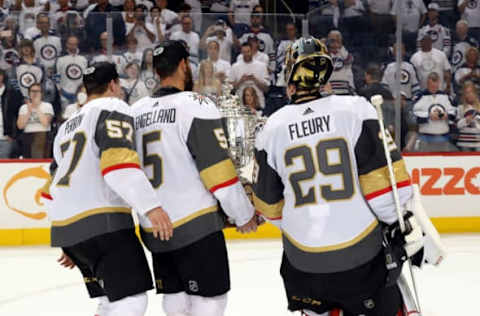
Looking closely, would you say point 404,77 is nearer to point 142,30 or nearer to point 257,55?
point 257,55

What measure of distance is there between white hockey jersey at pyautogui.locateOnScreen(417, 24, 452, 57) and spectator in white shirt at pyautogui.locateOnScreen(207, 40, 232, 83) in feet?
6.32

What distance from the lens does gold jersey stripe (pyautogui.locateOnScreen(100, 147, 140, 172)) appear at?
2666 mm

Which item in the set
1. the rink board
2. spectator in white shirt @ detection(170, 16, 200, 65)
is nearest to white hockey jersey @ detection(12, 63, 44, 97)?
spectator in white shirt @ detection(170, 16, 200, 65)

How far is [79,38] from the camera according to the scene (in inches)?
277

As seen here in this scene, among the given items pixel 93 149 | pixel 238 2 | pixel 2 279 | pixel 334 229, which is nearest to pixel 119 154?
pixel 93 149

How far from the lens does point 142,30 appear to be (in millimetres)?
7184

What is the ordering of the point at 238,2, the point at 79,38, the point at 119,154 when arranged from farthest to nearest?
the point at 238,2
the point at 79,38
the point at 119,154

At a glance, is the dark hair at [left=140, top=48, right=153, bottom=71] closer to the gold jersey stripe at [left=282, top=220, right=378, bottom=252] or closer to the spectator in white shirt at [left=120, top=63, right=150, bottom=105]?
the spectator in white shirt at [left=120, top=63, right=150, bottom=105]

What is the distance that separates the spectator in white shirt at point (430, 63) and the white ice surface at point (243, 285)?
5.58 feet

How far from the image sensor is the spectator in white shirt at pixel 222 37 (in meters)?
7.32

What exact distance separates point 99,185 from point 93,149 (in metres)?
0.14

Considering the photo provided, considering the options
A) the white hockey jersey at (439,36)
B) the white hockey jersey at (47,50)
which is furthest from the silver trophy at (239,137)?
the white hockey jersey at (439,36)

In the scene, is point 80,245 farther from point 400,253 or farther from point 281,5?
point 281,5

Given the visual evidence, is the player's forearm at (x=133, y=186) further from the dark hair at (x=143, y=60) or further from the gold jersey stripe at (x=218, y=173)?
the dark hair at (x=143, y=60)
